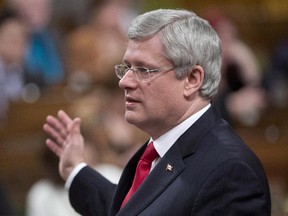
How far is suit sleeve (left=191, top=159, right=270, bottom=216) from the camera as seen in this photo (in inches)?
128

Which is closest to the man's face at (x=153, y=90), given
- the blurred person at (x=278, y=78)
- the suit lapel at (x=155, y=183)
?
the suit lapel at (x=155, y=183)

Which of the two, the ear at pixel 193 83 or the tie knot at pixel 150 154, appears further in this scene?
the tie knot at pixel 150 154

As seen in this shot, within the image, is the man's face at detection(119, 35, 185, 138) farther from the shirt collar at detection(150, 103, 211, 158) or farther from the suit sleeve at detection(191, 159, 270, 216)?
the suit sleeve at detection(191, 159, 270, 216)

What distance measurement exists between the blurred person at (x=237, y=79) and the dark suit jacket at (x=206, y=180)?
3.47 m

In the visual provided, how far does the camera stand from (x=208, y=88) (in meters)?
3.46

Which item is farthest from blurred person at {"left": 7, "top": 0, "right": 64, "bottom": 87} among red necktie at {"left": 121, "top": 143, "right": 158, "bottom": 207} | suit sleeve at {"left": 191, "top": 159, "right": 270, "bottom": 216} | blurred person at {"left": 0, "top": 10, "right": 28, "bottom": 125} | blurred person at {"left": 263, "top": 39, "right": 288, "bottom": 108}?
suit sleeve at {"left": 191, "top": 159, "right": 270, "bottom": 216}

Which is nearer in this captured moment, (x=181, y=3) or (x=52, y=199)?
(x=52, y=199)

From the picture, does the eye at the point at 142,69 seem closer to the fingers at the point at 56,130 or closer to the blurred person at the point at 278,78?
the fingers at the point at 56,130

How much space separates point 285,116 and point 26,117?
5.51ft

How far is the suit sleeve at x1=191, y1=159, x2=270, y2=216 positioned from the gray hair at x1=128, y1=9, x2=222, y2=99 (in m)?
0.30

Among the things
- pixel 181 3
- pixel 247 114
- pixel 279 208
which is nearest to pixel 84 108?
pixel 247 114

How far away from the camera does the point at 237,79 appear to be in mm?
7574

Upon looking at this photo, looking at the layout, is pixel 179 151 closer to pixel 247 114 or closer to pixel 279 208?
pixel 279 208

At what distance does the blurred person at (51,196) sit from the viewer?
565cm
